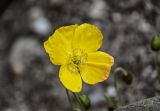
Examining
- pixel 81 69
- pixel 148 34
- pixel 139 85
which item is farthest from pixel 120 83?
pixel 81 69

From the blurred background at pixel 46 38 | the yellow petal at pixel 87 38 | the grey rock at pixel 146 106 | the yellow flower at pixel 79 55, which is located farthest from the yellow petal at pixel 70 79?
the blurred background at pixel 46 38

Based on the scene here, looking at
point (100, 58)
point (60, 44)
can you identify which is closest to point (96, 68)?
point (100, 58)

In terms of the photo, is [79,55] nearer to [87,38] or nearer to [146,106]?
[87,38]

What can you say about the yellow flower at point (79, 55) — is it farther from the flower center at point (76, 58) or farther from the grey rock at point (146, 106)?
the grey rock at point (146, 106)

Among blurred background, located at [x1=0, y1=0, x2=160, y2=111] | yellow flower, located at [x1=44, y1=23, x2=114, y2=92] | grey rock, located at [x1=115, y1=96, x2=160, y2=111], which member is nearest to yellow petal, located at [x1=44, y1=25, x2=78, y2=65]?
yellow flower, located at [x1=44, y1=23, x2=114, y2=92]

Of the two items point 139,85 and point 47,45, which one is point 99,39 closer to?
point 47,45

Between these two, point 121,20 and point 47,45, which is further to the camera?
point 121,20

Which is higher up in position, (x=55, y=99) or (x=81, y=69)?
(x=81, y=69)
